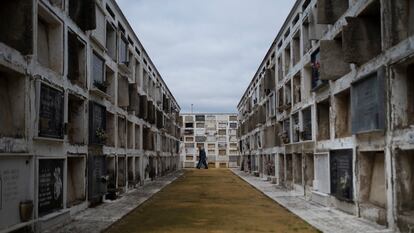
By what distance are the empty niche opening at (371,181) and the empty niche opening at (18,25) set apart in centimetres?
726

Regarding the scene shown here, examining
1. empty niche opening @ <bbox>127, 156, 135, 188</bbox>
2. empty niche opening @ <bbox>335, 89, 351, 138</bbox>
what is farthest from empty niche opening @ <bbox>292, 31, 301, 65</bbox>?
empty niche opening @ <bbox>127, 156, 135, 188</bbox>

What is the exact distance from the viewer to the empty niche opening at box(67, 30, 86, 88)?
12.0 meters

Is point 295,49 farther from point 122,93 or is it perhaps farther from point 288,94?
point 122,93

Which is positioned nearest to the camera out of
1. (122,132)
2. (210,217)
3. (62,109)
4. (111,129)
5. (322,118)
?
(62,109)

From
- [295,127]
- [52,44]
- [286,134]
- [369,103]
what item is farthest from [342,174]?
[286,134]

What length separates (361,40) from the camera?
10547 mm

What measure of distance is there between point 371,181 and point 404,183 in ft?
7.24

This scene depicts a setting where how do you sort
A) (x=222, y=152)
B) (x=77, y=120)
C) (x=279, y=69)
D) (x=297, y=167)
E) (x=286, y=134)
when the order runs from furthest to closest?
(x=222, y=152), (x=279, y=69), (x=286, y=134), (x=297, y=167), (x=77, y=120)

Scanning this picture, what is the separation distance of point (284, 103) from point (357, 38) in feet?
34.8

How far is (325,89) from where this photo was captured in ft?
45.3

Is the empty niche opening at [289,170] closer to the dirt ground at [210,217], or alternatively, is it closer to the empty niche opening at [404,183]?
the dirt ground at [210,217]

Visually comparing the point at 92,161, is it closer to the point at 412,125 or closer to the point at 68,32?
the point at 68,32

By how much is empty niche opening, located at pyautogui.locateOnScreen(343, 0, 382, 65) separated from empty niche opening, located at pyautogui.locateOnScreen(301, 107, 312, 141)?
5.68 meters

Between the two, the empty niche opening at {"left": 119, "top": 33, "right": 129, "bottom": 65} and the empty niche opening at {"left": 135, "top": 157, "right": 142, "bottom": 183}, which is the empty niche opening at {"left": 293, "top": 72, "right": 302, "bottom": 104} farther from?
the empty niche opening at {"left": 135, "top": 157, "right": 142, "bottom": 183}
